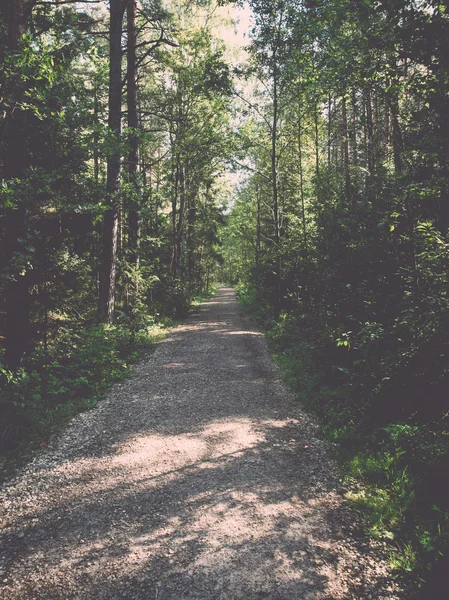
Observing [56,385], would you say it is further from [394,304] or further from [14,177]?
[394,304]

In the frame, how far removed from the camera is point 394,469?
4.91 meters

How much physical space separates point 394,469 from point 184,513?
2877mm

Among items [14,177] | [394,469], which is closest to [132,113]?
[14,177]

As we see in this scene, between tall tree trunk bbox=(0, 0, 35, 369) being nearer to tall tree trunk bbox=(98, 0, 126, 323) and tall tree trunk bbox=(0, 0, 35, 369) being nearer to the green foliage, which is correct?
the green foliage

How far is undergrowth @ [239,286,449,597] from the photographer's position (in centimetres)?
367

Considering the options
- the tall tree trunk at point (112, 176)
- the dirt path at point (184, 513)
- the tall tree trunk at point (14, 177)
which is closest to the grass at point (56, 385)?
the dirt path at point (184, 513)

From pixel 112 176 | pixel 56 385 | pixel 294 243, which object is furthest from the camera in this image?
pixel 294 243

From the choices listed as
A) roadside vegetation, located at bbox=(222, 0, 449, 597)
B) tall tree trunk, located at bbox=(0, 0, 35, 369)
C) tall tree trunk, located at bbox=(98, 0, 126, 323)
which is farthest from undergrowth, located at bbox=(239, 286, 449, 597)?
tall tree trunk, located at bbox=(98, 0, 126, 323)

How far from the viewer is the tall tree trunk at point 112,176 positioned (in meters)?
10.6

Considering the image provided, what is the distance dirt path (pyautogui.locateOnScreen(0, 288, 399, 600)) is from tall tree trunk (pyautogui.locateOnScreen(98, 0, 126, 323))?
14.5 ft

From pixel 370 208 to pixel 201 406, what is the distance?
6.20 metres

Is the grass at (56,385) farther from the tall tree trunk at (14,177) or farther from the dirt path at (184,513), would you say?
the tall tree trunk at (14,177)

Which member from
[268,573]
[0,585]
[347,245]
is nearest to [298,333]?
[347,245]

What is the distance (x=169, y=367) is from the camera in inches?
400
